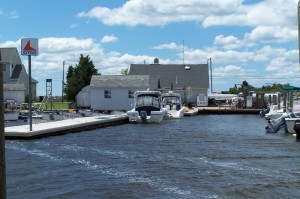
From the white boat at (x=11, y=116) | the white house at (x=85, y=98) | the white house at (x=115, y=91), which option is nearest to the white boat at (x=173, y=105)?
the white house at (x=115, y=91)

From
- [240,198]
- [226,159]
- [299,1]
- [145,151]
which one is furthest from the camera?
[145,151]

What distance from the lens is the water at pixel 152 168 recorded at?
14.3 metres

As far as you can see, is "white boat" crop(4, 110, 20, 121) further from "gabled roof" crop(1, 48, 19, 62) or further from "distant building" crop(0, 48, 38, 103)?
"gabled roof" crop(1, 48, 19, 62)

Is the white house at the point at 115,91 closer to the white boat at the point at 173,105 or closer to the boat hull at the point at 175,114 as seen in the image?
the white boat at the point at 173,105

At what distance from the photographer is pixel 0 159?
227 inches

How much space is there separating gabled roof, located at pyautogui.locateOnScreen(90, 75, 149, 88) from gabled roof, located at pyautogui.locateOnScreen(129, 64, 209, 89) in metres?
16.4

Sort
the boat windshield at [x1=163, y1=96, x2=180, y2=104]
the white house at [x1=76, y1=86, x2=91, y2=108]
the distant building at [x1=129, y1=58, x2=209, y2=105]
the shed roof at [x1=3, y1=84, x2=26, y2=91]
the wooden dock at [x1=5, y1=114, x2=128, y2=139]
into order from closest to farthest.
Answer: the wooden dock at [x1=5, y1=114, x2=128, y2=139] < the boat windshield at [x1=163, y1=96, x2=180, y2=104] < the shed roof at [x1=3, y1=84, x2=26, y2=91] < the white house at [x1=76, y1=86, x2=91, y2=108] < the distant building at [x1=129, y1=58, x2=209, y2=105]

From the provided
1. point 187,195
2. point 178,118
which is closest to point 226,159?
point 187,195

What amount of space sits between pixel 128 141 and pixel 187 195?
14690 mm

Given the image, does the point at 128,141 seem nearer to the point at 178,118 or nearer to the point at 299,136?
the point at 299,136

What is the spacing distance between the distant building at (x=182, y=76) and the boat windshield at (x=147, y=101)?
26.5m

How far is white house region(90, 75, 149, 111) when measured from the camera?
6016 centimetres

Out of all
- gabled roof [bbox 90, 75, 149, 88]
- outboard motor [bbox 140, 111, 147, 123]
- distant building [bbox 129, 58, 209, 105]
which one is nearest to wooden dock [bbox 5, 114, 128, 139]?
outboard motor [bbox 140, 111, 147, 123]

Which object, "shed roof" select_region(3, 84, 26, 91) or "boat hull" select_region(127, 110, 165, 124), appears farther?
"shed roof" select_region(3, 84, 26, 91)
